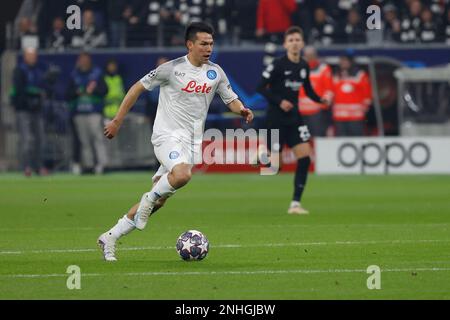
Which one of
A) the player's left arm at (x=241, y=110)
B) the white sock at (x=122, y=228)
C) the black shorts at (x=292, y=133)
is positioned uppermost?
the player's left arm at (x=241, y=110)

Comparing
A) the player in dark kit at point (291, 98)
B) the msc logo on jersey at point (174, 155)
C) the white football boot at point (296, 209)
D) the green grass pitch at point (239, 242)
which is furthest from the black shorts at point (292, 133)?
the msc logo on jersey at point (174, 155)

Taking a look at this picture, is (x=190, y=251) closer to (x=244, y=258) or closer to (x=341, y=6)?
(x=244, y=258)

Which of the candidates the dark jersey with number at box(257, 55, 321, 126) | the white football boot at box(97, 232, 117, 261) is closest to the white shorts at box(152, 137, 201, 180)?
the white football boot at box(97, 232, 117, 261)

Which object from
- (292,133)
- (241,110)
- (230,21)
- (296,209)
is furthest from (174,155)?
(230,21)

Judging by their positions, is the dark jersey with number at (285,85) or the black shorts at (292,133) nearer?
the black shorts at (292,133)

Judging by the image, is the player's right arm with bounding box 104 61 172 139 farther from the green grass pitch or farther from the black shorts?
the black shorts

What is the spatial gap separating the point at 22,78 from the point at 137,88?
16.7m

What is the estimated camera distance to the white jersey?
42.9 ft

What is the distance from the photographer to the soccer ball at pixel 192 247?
1250 centimetres

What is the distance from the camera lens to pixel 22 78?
29203 millimetres

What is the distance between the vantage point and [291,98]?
19.5m

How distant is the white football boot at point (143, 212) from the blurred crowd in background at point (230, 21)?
19.2 m

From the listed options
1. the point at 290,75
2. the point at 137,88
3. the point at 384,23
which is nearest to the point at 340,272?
the point at 137,88

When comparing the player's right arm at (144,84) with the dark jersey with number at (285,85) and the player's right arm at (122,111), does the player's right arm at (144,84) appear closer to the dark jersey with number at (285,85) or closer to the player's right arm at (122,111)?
the player's right arm at (122,111)
